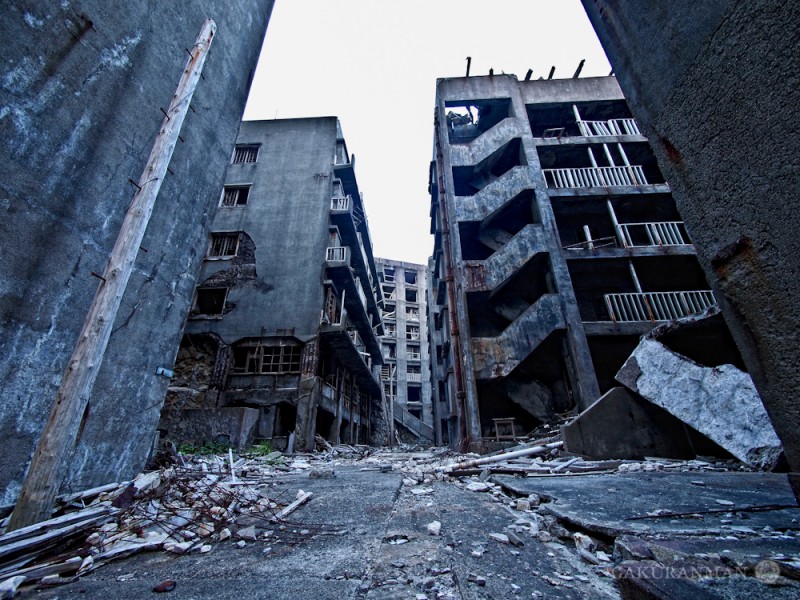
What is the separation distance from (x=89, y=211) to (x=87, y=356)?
1740 mm

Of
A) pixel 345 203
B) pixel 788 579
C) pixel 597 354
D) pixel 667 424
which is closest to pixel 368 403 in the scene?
pixel 345 203

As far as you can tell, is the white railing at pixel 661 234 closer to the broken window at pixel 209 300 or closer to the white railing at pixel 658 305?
the white railing at pixel 658 305

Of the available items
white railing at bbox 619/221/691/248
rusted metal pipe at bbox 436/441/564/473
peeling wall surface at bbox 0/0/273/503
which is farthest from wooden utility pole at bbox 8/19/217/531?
white railing at bbox 619/221/691/248

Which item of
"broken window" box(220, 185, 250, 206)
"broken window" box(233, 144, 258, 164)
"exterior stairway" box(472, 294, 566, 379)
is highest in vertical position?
"broken window" box(233, 144, 258, 164)

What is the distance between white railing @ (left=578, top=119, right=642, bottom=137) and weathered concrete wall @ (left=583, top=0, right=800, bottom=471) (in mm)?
15690

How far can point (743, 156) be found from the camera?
60.7 inches

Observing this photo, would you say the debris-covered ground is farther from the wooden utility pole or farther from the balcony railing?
the balcony railing

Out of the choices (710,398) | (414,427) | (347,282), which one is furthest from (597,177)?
(414,427)

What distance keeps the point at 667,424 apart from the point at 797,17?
24.3 feet

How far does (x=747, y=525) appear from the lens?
6.61 ft

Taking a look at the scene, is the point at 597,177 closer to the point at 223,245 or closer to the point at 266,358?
the point at 266,358

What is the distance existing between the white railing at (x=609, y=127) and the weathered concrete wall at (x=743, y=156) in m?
15.7

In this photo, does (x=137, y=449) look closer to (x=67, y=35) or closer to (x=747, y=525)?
(x=67, y=35)

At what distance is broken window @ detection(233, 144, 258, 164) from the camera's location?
19484 mm
